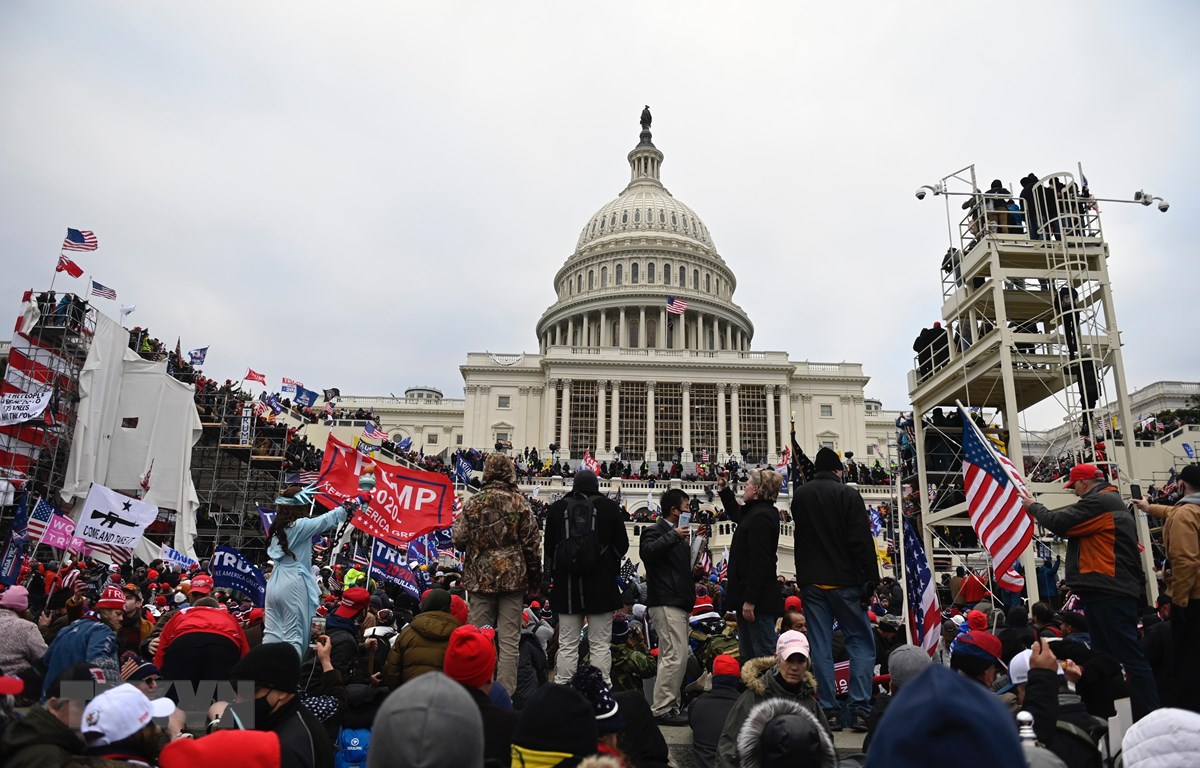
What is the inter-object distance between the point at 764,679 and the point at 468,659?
5.85ft

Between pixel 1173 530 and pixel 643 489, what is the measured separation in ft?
125

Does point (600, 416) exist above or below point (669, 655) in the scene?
above

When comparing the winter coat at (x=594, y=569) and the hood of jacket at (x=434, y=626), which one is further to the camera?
the winter coat at (x=594, y=569)

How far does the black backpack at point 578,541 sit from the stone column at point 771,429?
171 feet

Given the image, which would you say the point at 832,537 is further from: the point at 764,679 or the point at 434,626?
the point at 434,626

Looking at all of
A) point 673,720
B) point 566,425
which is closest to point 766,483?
point 673,720

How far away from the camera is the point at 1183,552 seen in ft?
19.7

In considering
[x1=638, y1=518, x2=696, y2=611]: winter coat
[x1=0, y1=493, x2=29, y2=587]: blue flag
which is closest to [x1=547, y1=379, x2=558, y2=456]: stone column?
[x1=0, y1=493, x2=29, y2=587]: blue flag

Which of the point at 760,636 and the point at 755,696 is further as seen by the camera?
the point at 760,636

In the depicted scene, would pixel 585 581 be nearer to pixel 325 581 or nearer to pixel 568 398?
pixel 325 581

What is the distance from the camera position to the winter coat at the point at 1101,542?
22.0 ft

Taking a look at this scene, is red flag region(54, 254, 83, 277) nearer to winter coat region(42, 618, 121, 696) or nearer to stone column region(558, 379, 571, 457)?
winter coat region(42, 618, 121, 696)

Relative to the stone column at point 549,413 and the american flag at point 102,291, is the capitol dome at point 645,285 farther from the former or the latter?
the american flag at point 102,291

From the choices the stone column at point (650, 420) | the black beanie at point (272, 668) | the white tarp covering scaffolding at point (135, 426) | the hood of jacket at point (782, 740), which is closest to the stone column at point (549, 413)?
the stone column at point (650, 420)
